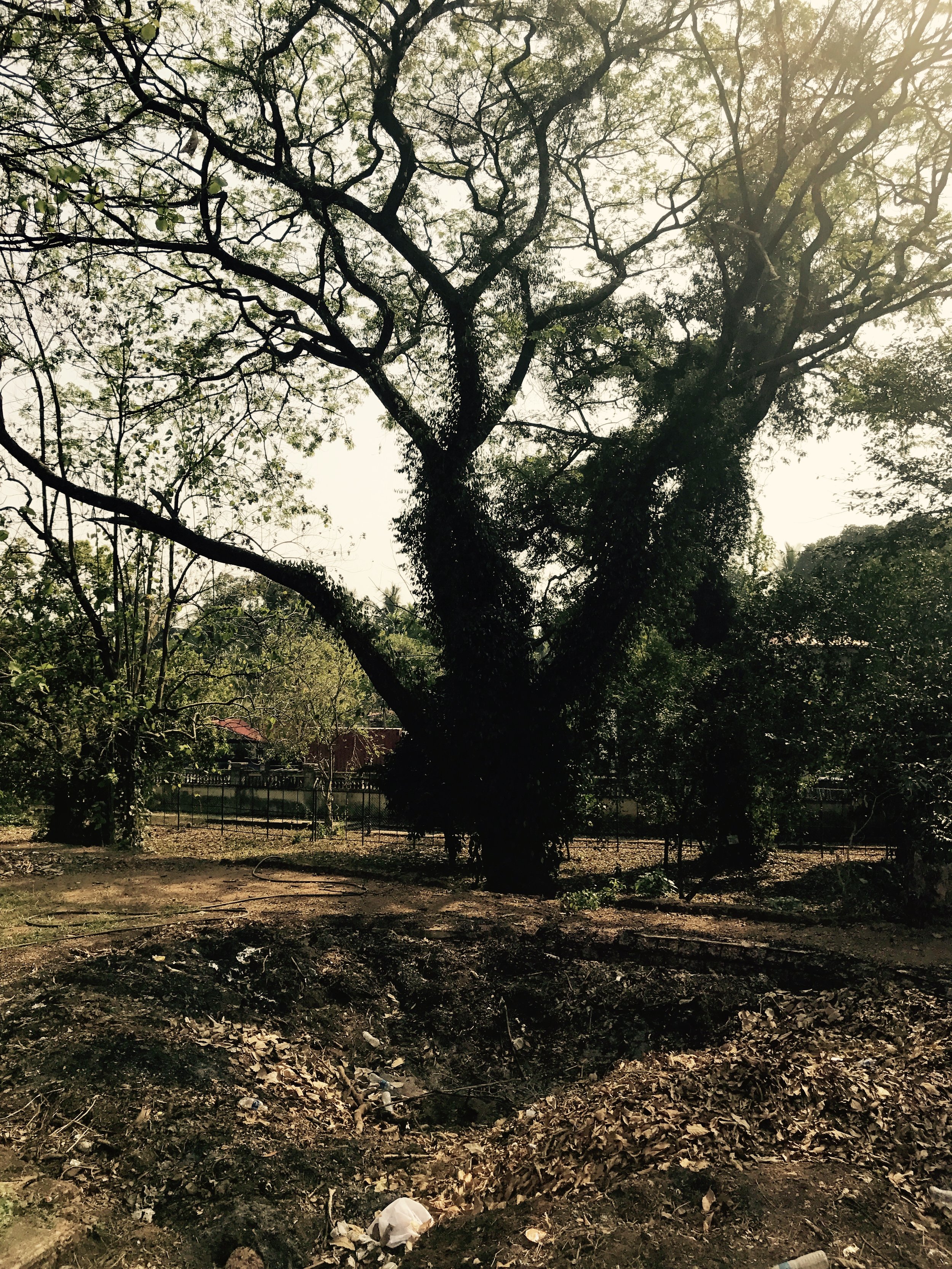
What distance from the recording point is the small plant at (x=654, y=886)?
1112 centimetres

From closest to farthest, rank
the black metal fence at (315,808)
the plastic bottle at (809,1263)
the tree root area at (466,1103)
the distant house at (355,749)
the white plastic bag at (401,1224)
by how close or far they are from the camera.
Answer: the plastic bottle at (809,1263) < the tree root area at (466,1103) < the white plastic bag at (401,1224) < the black metal fence at (315,808) < the distant house at (355,749)

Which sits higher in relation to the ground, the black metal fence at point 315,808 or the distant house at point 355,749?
the distant house at point 355,749

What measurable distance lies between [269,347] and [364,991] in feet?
30.3

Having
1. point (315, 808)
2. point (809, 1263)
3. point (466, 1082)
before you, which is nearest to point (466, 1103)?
point (466, 1082)

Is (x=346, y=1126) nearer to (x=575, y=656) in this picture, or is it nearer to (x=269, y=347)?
(x=575, y=656)

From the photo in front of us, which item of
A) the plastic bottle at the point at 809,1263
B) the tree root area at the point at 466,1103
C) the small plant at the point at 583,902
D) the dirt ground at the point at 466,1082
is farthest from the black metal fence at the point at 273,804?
the plastic bottle at the point at 809,1263

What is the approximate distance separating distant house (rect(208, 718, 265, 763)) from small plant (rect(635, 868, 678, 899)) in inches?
539

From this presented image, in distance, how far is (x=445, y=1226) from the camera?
389 cm

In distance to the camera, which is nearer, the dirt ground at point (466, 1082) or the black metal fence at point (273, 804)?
the dirt ground at point (466, 1082)

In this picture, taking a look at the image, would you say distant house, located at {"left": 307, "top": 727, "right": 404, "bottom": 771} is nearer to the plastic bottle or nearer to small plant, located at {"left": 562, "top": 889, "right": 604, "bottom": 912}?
small plant, located at {"left": 562, "top": 889, "right": 604, "bottom": 912}

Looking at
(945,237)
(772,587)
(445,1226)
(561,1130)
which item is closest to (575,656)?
(772,587)

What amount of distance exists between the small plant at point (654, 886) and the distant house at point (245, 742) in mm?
13685

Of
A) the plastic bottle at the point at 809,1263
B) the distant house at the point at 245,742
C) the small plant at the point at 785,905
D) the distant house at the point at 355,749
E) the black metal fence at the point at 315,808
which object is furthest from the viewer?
the distant house at the point at 245,742

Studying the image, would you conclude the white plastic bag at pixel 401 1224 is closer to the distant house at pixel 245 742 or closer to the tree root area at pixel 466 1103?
the tree root area at pixel 466 1103
